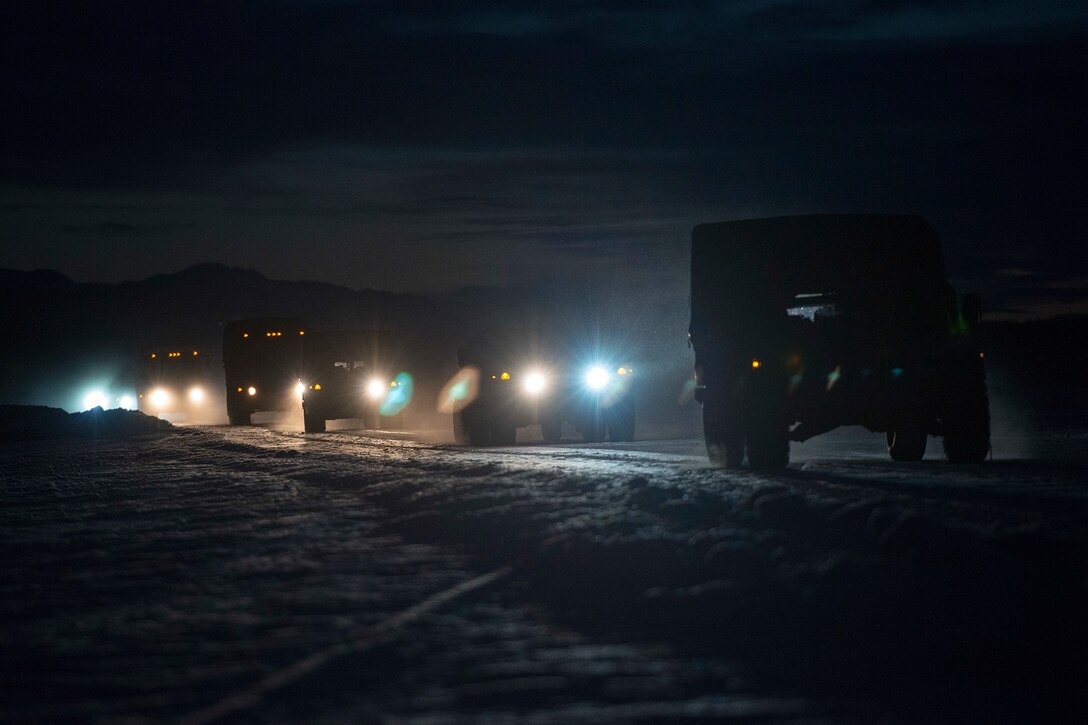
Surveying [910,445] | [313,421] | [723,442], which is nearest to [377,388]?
[313,421]

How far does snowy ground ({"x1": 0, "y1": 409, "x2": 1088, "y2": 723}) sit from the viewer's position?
5801 millimetres

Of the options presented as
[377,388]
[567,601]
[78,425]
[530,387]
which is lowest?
[567,601]

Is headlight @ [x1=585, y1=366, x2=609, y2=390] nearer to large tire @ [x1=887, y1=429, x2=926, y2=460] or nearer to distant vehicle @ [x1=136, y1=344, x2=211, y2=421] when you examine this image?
large tire @ [x1=887, y1=429, x2=926, y2=460]

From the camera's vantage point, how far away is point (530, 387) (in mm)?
25875

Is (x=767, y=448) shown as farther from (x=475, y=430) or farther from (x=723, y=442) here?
(x=475, y=430)

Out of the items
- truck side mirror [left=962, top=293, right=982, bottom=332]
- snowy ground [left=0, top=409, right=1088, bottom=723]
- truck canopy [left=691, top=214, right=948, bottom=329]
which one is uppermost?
truck canopy [left=691, top=214, right=948, bottom=329]

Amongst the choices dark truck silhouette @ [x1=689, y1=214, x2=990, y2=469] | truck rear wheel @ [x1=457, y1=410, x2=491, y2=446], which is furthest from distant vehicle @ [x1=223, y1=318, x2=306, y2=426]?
dark truck silhouette @ [x1=689, y1=214, x2=990, y2=469]

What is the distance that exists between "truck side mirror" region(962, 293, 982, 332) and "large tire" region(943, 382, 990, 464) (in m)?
0.70

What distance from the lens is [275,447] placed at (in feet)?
90.1

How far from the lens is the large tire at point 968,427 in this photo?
16078 mm

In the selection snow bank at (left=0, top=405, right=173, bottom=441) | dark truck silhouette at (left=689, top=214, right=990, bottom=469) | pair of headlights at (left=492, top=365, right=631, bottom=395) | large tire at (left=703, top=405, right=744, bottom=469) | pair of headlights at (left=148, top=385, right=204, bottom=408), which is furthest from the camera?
pair of headlights at (left=148, top=385, right=204, bottom=408)

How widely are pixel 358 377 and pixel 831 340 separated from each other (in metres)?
22.8

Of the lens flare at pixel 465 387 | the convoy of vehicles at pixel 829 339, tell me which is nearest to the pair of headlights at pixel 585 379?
the lens flare at pixel 465 387

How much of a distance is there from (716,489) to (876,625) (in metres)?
6.29
